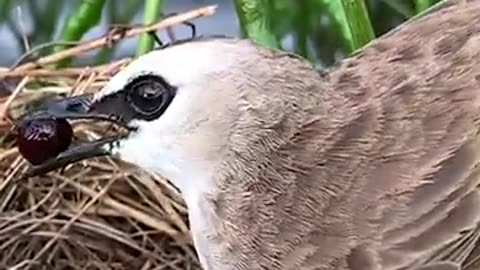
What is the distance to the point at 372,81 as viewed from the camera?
1335 millimetres

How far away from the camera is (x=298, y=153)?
4.26 feet

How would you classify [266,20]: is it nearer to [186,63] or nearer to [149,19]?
[149,19]

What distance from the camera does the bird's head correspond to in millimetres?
1265

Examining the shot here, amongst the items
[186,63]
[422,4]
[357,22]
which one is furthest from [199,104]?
[422,4]

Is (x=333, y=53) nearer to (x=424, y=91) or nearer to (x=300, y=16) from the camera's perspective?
(x=300, y=16)

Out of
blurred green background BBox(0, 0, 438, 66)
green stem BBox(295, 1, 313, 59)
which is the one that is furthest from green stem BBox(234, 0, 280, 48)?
green stem BBox(295, 1, 313, 59)

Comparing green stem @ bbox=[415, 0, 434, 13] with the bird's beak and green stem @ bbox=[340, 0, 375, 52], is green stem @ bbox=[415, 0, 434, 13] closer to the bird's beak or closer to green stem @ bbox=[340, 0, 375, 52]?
green stem @ bbox=[340, 0, 375, 52]

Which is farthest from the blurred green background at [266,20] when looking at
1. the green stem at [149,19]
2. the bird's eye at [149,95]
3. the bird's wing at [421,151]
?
the bird's eye at [149,95]

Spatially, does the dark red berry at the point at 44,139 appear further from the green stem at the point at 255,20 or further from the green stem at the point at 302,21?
the green stem at the point at 302,21

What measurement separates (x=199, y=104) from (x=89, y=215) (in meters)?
0.35

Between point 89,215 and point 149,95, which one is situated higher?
point 149,95

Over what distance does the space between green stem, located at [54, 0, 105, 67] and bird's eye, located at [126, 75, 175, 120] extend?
0.35 meters

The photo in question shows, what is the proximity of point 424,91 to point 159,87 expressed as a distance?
226 millimetres

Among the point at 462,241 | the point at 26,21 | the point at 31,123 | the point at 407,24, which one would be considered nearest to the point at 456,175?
the point at 462,241
